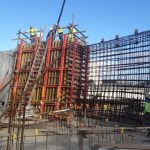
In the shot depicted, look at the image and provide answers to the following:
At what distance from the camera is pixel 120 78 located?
16.7 metres

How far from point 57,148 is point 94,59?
33.7 ft

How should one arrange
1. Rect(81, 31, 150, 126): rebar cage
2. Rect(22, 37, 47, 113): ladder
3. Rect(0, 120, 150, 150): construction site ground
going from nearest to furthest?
Rect(0, 120, 150, 150): construction site ground, Rect(81, 31, 150, 126): rebar cage, Rect(22, 37, 47, 113): ladder

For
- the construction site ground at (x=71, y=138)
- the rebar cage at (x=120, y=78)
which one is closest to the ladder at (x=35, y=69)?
the rebar cage at (x=120, y=78)

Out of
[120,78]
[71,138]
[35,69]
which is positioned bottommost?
[71,138]

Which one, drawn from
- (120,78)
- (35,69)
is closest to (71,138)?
(120,78)

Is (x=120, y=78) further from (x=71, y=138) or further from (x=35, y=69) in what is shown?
(x=71, y=138)

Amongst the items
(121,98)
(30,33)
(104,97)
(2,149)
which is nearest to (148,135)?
(121,98)

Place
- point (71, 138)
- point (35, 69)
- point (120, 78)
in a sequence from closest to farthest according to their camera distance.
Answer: point (71, 138) → point (120, 78) → point (35, 69)

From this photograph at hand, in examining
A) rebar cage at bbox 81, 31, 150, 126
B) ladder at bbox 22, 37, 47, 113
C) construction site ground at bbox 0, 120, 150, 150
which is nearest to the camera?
construction site ground at bbox 0, 120, 150, 150

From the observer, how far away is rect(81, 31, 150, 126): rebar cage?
15.3m

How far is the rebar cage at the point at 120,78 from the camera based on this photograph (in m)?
15.3

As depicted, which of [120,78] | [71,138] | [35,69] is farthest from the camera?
[35,69]

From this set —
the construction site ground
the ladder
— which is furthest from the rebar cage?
the ladder

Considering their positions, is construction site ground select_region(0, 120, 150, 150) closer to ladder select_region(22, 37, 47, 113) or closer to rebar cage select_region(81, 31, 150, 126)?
rebar cage select_region(81, 31, 150, 126)
